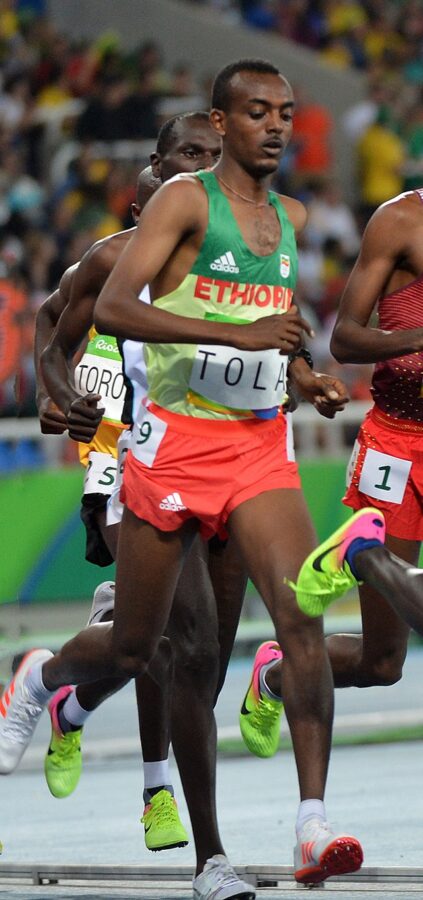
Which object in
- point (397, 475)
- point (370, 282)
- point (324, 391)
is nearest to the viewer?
point (324, 391)

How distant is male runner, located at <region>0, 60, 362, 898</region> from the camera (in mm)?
4898

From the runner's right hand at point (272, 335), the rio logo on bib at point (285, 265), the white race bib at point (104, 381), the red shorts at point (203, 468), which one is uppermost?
the rio logo on bib at point (285, 265)

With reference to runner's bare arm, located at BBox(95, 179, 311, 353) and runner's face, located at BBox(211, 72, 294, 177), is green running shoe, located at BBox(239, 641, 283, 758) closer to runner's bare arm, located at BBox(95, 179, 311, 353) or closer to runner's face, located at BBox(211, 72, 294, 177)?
runner's bare arm, located at BBox(95, 179, 311, 353)

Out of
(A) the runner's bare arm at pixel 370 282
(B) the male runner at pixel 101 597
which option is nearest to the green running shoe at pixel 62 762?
Answer: (B) the male runner at pixel 101 597

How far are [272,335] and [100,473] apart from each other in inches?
76.8

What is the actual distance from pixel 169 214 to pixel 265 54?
55.0ft

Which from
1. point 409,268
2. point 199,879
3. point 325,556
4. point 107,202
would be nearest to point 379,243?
point 409,268

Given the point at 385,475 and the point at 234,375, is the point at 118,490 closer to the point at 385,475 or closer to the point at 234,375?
the point at 385,475

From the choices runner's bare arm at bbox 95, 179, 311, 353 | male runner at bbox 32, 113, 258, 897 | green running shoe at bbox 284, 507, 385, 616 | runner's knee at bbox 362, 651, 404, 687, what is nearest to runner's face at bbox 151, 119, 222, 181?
male runner at bbox 32, 113, 258, 897

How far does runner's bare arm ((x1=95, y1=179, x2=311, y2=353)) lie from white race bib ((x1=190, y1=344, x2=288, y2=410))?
0.19 metres

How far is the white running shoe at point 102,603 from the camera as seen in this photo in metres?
6.74

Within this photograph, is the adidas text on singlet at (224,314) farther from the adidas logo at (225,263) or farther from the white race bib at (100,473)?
the white race bib at (100,473)

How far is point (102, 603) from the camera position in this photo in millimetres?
6820

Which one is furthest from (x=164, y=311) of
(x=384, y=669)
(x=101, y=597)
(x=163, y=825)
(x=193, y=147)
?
(x=101, y=597)
